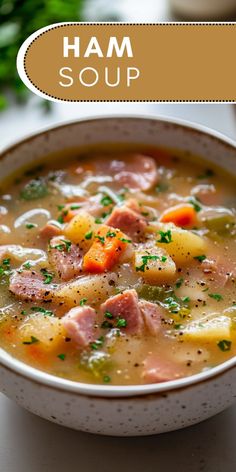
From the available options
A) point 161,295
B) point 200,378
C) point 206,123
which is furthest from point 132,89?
point 200,378

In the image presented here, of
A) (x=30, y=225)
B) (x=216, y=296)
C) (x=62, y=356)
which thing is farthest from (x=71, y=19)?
(x=62, y=356)

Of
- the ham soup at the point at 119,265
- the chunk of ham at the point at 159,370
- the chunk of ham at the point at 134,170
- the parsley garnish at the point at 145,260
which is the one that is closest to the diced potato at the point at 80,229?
the ham soup at the point at 119,265

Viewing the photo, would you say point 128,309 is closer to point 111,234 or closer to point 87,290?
point 87,290

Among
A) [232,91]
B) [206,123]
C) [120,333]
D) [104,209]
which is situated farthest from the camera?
[206,123]

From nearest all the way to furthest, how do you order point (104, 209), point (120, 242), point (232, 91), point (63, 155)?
1. point (120, 242)
2. point (104, 209)
3. point (63, 155)
4. point (232, 91)

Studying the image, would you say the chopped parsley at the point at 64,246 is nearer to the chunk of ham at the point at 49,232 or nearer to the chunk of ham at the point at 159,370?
the chunk of ham at the point at 49,232

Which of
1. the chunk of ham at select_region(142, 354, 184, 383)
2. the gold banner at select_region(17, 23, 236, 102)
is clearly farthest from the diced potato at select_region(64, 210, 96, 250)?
the gold banner at select_region(17, 23, 236, 102)

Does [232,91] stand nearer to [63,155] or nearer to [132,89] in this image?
[132,89]
